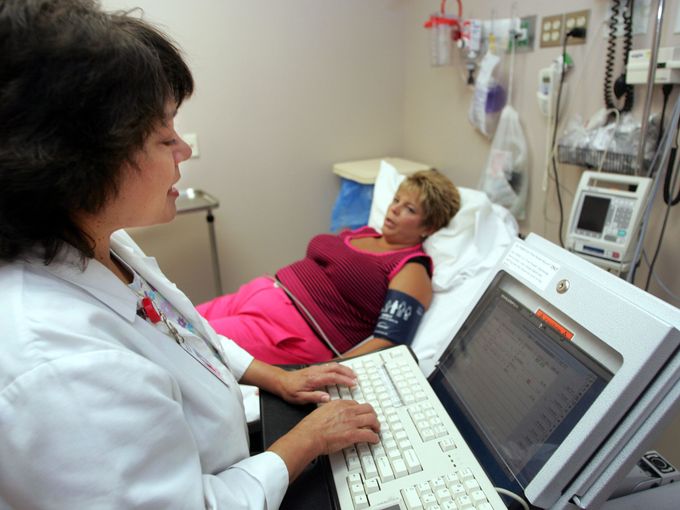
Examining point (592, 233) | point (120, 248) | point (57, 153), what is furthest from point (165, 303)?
point (592, 233)

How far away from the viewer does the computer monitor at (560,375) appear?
51cm

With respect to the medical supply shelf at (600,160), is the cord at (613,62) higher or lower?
higher

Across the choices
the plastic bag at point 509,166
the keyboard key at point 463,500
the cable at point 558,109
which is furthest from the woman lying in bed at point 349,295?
the keyboard key at point 463,500

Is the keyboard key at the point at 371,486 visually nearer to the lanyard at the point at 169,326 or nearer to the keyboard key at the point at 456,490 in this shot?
the keyboard key at the point at 456,490

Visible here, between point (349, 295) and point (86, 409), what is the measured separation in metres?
1.13

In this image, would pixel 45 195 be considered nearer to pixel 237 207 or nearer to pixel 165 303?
pixel 165 303

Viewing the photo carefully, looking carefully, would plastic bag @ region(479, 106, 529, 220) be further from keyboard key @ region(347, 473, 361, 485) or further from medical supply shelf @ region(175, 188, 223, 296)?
keyboard key @ region(347, 473, 361, 485)

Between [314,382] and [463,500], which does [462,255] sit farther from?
[463,500]

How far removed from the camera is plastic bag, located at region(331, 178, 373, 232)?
246 centimetres

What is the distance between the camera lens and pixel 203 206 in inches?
82.0

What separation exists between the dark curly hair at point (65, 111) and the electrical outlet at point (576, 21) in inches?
61.0

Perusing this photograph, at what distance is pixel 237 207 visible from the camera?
2486mm

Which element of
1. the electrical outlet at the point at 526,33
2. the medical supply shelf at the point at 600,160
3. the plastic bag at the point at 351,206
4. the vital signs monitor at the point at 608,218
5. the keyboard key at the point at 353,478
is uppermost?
the electrical outlet at the point at 526,33

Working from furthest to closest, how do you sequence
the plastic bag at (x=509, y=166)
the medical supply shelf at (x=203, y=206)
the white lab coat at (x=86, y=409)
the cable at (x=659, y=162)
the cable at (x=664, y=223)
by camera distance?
the medical supply shelf at (x=203, y=206) → the plastic bag at (x=509, y=166) → the cable at (x=664, y=223) → the cable at (x=659, y=162) → the white lab coat at (x=86, y=409)
